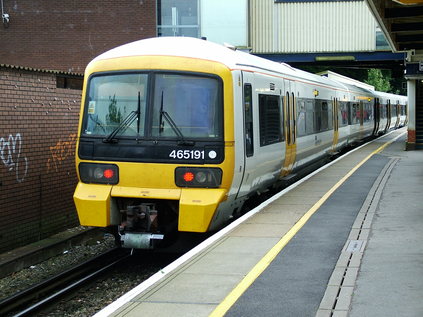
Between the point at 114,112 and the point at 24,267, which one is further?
the point at 24,267

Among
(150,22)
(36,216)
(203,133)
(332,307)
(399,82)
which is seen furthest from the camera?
(399,82)

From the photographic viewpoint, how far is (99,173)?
8.79 meters

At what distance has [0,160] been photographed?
10.0m

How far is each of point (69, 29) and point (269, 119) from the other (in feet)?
52.3

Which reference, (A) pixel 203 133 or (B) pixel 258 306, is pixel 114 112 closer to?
(A) pixel 203 133

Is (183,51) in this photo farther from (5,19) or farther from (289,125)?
(5,19)

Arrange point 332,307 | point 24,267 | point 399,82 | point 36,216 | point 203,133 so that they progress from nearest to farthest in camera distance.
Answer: point 332,307
point 203,133
point 24,267
point 36,216
point 399,82

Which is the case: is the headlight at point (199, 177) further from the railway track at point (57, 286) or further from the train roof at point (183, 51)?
the railway track at point (57, 286)

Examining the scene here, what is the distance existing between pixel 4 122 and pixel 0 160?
62 cm

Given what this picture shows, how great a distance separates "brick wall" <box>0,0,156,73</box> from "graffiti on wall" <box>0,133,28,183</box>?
1442 cm

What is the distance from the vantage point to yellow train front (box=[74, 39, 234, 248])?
8445 millimetres

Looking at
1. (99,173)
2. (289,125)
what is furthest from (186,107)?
(289,125)

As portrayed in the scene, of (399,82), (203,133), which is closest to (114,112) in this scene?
(203,133)

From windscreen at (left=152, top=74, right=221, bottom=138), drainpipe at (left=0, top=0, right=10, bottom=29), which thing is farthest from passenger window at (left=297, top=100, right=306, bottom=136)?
drainpipe at (left=0, top=0, right=10, bottom=29)
